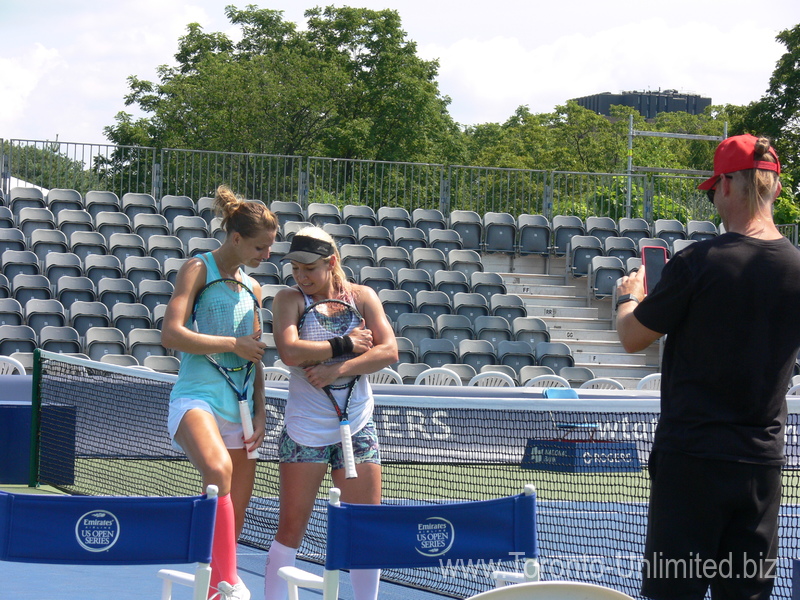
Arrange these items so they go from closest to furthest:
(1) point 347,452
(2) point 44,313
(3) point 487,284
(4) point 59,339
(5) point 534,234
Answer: (1) point 347,452 → (4) point 59,339 → (2) point 44,313 → (3) point 487,284 → (5) point 534,234

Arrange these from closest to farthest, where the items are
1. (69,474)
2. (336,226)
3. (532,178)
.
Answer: (69,474)
(336,226)
(532,178)

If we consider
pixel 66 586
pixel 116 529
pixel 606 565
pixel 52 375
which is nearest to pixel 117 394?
pixel 52 375

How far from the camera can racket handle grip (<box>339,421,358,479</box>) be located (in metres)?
3.80

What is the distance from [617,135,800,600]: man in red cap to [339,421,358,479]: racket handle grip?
4.24ft

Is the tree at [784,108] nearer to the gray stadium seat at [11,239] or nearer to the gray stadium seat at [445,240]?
the gray stadium seat at [445,240]

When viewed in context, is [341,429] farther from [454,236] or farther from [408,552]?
[454,236]

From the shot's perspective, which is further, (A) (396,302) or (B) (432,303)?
(B) (432,303)

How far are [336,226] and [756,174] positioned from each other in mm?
12660

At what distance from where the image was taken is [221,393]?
4027 mm

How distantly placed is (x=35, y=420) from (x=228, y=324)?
17.8ft

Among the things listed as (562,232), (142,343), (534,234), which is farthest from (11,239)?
(562,232)

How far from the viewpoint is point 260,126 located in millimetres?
35406

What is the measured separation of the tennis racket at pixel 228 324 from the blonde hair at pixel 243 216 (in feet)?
0.76

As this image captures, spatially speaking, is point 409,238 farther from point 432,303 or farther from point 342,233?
point 432,303
